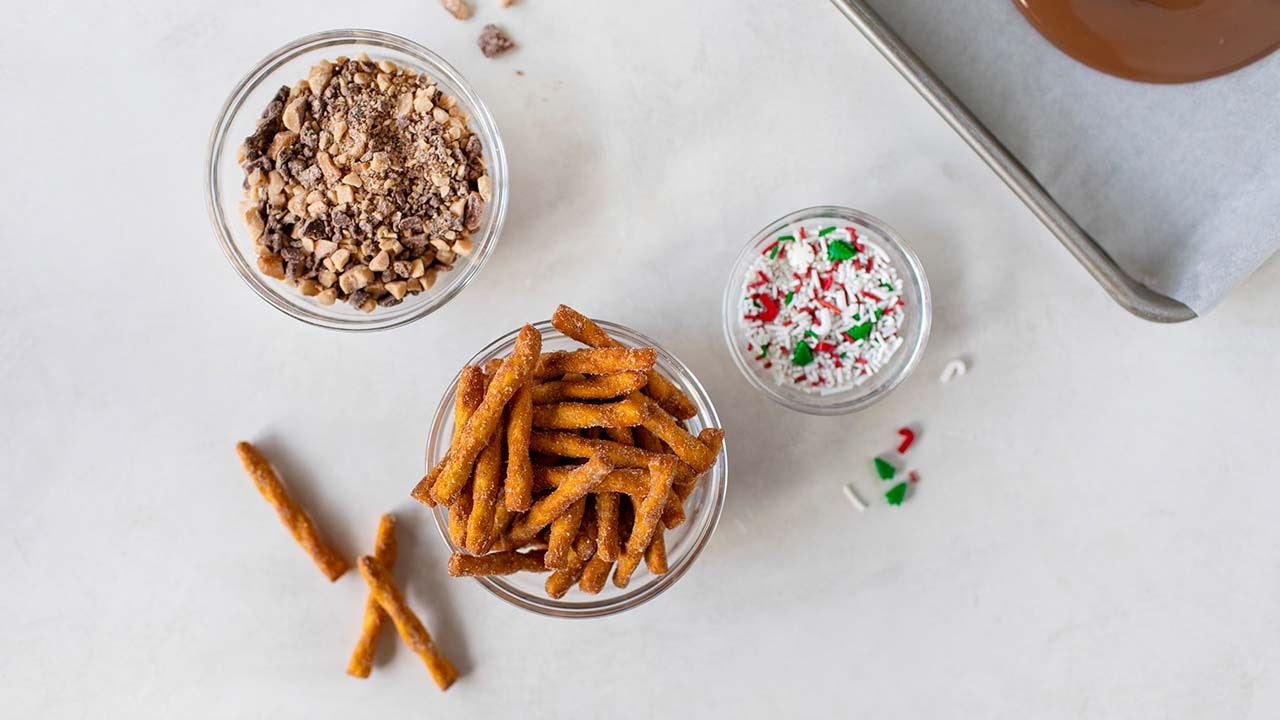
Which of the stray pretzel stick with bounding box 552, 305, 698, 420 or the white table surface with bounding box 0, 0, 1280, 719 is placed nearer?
the stray pretzel stick with bounding box 552, 305, 698, 420

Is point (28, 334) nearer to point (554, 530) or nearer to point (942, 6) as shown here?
point (554, 530)

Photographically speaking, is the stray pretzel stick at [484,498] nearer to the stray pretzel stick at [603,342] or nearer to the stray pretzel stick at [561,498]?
the stray pretzel stick at [561,498]

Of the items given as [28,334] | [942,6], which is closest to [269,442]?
[28,334]

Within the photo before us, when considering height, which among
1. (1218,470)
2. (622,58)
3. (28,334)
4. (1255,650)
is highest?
(622,58)

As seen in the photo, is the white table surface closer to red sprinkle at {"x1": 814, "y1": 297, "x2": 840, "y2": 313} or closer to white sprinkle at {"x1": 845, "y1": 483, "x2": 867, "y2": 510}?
white sprinkle at {"x1": 845, "y1": 483, "x2": 867, "y2": 510}

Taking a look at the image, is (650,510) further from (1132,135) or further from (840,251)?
(1132,135)

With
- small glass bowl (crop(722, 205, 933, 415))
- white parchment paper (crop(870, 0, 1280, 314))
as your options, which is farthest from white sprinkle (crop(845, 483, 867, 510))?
white parchment paper (crop(870, 0, 1280, 314))
